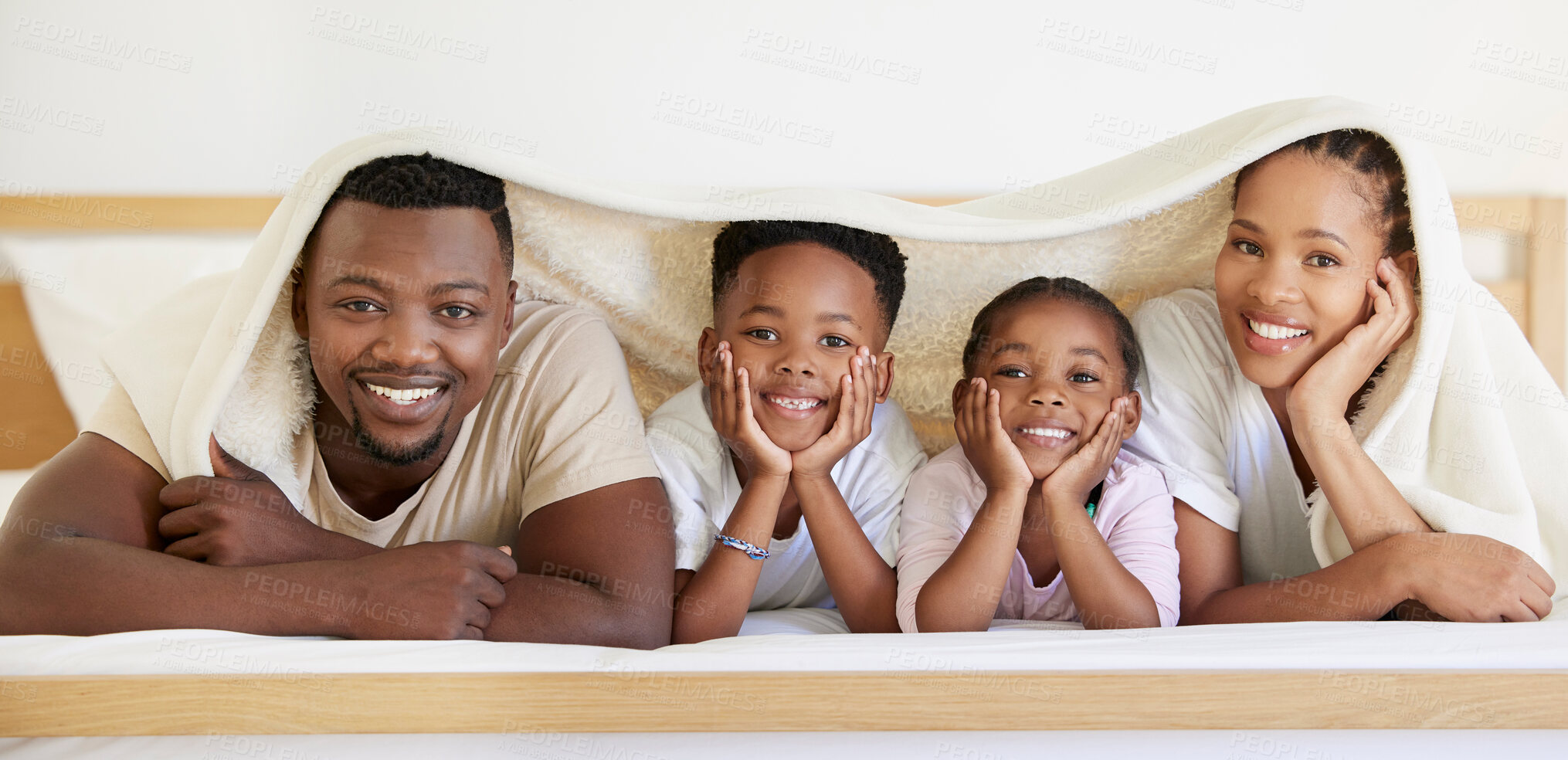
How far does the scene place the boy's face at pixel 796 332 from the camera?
1105mm

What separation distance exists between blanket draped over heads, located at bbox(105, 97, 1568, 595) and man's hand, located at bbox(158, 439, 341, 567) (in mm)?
44

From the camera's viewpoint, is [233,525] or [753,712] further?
[233,525]

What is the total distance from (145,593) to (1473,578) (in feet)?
4.11

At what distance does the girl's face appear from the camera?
1095 mm

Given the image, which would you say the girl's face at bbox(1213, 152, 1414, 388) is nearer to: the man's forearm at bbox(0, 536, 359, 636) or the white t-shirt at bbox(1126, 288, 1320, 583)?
the white t-shirt at bbox(1126, 288, 1320, 583)

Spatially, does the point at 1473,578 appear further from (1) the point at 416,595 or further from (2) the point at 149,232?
(2) the point at 149,232

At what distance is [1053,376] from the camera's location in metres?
1.13

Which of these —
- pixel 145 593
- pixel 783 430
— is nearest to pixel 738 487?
pixel 783 430

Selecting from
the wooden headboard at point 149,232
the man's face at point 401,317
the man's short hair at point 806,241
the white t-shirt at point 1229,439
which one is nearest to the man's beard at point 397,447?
the man's face at point 401,317

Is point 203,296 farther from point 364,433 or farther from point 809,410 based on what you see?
point 809,410

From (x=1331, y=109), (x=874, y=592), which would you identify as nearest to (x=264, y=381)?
(x=874, y=592)

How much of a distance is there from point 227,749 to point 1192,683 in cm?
72

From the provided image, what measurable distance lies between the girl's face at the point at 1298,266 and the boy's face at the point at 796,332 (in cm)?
43

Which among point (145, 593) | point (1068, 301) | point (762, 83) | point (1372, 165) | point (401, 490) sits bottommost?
point (145, 593)
